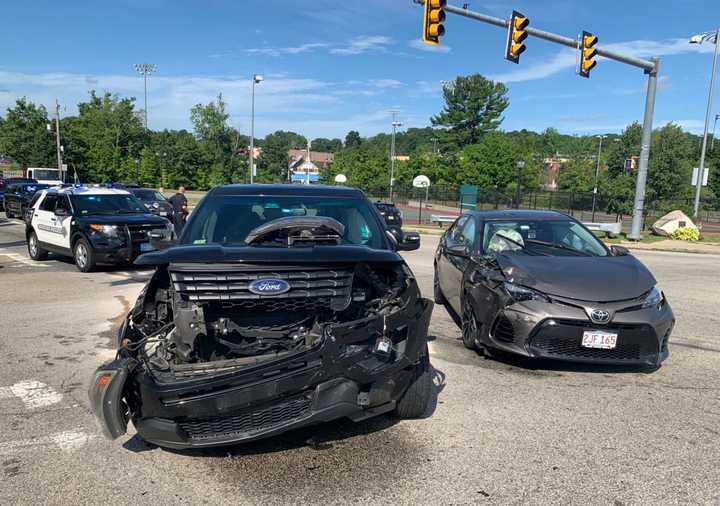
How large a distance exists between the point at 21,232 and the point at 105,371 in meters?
20.8

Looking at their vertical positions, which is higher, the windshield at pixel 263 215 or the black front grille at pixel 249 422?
the windshield at pixel 263 215

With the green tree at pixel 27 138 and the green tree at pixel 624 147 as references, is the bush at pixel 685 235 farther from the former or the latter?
the green tree at pixel 27 138

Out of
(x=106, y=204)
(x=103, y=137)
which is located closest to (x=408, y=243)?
(x=106, y=204)

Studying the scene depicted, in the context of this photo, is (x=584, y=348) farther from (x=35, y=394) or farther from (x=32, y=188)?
(x=32, y=188)

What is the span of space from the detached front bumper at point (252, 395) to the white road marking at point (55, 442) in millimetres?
846

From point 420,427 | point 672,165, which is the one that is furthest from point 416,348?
point 672,165

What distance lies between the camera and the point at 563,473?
3.62m

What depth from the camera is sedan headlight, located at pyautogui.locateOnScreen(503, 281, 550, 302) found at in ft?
17.7

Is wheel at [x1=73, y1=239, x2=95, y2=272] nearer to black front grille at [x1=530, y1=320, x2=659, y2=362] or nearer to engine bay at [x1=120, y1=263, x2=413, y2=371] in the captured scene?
engine bay at [x1=120, y1=263, x2=413, y2=371]

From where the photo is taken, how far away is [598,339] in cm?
516

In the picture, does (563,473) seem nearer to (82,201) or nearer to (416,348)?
(416,348)

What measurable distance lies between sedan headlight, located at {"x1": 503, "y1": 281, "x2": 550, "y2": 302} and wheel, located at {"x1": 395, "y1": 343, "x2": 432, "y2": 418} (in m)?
1.61

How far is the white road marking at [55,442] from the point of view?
3920mm

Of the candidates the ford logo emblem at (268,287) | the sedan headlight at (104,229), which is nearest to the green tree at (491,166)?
the sedan headlight at (104,229)
